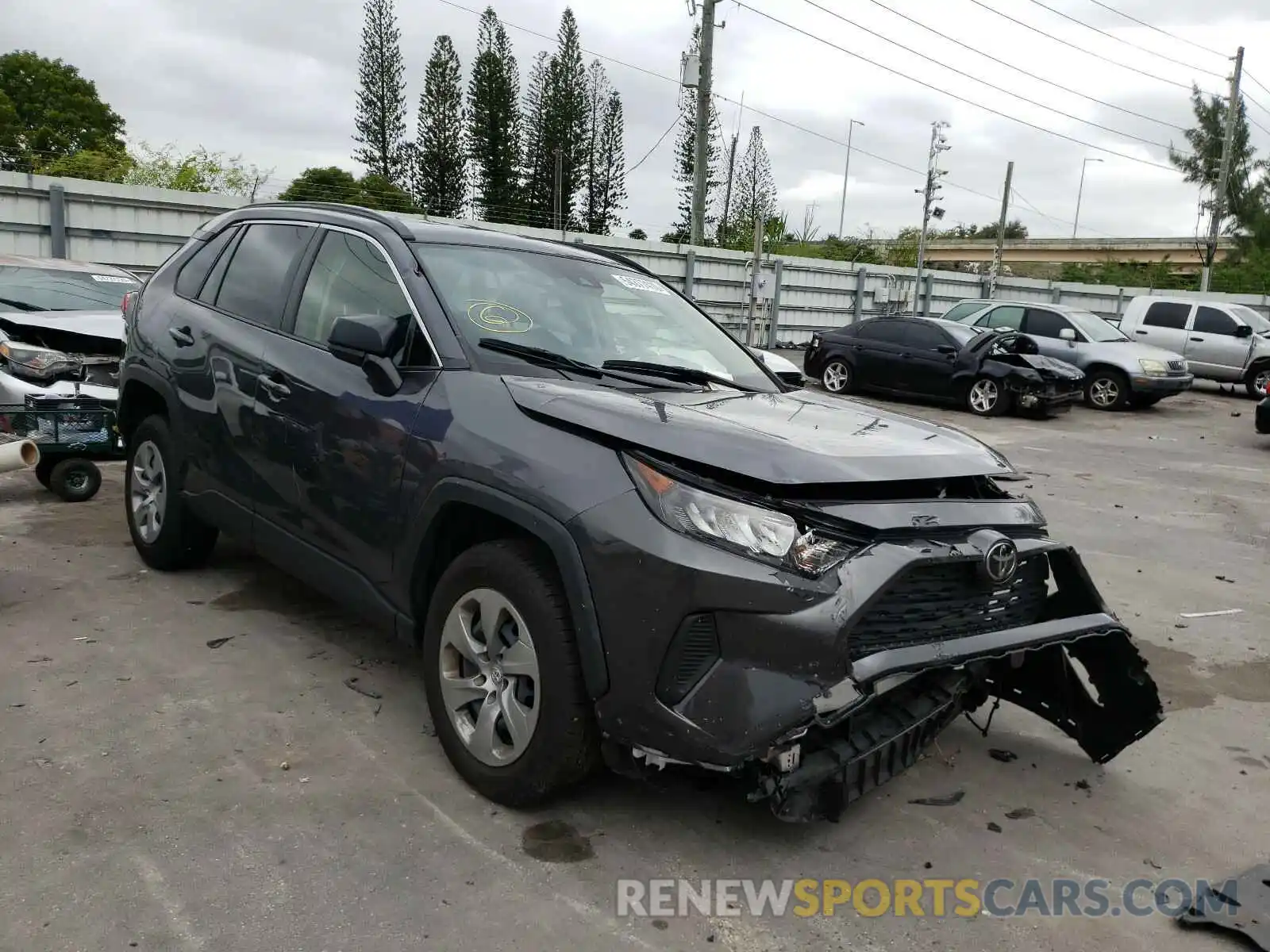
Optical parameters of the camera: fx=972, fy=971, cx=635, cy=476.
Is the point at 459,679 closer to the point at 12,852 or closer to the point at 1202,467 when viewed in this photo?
the point at 12,852

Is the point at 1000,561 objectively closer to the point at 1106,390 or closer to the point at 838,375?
the point at 838,375

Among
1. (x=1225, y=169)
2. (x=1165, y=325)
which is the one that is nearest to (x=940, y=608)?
(x=1165, y=325)

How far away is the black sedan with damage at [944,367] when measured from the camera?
14.8 m

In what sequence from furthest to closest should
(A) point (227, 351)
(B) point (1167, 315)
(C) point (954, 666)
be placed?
1. (B) point (1167, 315)
2. (A) point (227, 351)
3. (C) point (954, 666)

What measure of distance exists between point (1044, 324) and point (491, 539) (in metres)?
16.3

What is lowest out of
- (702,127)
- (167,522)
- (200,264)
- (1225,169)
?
(167,522)

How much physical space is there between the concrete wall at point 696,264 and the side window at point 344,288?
8109 mm

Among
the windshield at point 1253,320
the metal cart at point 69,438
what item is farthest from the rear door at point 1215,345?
the metal cart at point 69,438

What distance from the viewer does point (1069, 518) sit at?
7.88 m

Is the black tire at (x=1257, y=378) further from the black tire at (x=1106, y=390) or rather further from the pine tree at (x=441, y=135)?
the pine tree at (x=441, y=135)

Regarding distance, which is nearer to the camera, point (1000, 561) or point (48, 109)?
point (1000, 561)

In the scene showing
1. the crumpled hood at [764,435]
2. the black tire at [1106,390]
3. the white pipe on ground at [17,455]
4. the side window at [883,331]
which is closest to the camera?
the crumpled hood at [764,435]

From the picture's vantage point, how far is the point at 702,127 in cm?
2347

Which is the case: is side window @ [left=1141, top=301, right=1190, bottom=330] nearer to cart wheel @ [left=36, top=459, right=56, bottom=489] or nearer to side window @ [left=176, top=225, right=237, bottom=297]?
side window @ [left=176, top=225, right=237, bottom=297]
